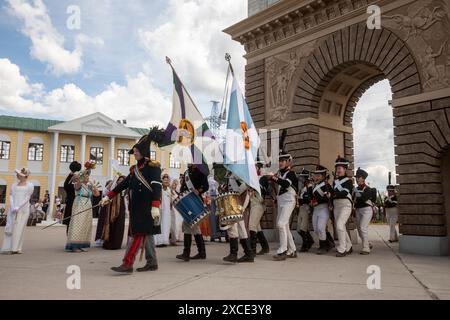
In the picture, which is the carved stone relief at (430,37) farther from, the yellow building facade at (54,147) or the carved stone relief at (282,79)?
the yellow building facade at (54,147)

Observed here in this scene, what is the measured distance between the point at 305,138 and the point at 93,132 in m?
34.3

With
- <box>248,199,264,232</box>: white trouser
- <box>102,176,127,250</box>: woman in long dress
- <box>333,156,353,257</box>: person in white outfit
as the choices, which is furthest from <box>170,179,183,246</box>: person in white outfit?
<box>333,156,353,257</box>: person in white outfit

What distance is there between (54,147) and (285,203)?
3832 cm

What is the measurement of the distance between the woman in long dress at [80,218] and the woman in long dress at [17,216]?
1103mm

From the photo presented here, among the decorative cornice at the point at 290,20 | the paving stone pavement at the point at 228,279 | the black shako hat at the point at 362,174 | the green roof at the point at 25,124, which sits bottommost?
the paving stone pavement at the point at 228,279

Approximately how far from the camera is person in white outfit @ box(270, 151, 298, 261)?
26.9 ft

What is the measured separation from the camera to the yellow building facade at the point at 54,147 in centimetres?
3994

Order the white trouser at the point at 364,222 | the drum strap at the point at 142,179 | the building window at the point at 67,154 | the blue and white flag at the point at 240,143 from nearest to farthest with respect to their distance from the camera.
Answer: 1. the drum strap at the point at 142,179
2. the blue and white flag at the point at 240,143
3. the white trouser at the point at 364,222
4. the building window at the point at 67,154

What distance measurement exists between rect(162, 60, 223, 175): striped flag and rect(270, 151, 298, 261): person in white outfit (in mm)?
1552

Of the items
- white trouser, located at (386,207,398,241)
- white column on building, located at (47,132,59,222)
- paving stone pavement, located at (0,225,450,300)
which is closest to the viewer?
paving stone pavement, located at (0,225,450,300)

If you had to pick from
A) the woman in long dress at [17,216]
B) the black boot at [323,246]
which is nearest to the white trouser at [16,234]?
the woman in long dress at [17,216]

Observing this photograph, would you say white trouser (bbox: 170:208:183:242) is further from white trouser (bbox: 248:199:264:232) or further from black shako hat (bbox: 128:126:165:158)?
black shako hat (bbox: 128:126:165:158)

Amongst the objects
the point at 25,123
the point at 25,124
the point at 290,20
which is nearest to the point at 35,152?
the point at 25,124
